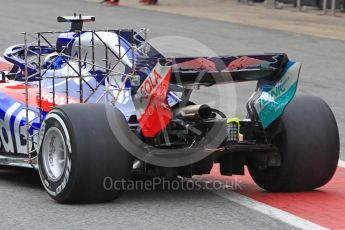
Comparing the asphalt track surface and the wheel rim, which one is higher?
the wheel rim

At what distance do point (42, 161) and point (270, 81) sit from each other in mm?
1862

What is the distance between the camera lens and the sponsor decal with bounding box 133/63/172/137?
7.29m

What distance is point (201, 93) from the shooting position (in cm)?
1475

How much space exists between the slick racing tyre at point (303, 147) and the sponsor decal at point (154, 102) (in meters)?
0.98

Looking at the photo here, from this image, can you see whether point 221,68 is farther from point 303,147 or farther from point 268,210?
point 268,210

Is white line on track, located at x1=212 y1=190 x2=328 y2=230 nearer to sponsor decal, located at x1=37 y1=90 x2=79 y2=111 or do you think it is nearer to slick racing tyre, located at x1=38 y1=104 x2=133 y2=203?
slick racing tyre, located at x1=38 y1=104 x2=133 y2=203

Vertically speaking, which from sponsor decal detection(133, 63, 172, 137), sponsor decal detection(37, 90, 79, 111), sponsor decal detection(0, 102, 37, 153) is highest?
sponsor decal detection(133, 63, 172, 137)

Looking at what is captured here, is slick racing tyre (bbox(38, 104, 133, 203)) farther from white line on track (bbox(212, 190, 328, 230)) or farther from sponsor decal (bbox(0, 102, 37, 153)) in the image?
white line on track (bbox(212, 190, 328, 230))

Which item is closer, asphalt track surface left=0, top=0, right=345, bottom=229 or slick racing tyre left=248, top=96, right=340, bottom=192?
asphalt track surface left=0, top=0, right=345, bottom=229

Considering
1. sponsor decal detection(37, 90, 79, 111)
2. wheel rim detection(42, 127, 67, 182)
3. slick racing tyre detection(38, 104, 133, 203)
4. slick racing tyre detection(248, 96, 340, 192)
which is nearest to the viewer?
slick racing tyre detection(38, 104, 133, 203)

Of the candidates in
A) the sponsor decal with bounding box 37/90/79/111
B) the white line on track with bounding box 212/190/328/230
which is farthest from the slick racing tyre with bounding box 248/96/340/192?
the sponsor decal with bounding box 37/90/79/111

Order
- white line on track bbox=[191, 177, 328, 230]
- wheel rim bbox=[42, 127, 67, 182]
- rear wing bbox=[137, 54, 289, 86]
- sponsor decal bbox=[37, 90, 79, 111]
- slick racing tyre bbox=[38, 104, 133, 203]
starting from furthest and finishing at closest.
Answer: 1. sponsor decal bbox=[37, 90, 79, 111]
2. wheel rim bbox=[42, 127, 67, 182]
3. rear wing bbox=[137, 54, 289, 86]
4. slick racing tyre bbox=[38, 104, 133, 203]
5. white line on track bbox=[191, 177, 328, 230]

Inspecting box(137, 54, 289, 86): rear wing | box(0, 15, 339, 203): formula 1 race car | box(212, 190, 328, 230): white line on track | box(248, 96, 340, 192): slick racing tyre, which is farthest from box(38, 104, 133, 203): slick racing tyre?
box(248, 96, 340, 192): slick racing tyre

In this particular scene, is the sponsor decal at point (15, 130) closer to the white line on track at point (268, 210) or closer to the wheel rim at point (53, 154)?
the wheel rim at point (53, 154)
